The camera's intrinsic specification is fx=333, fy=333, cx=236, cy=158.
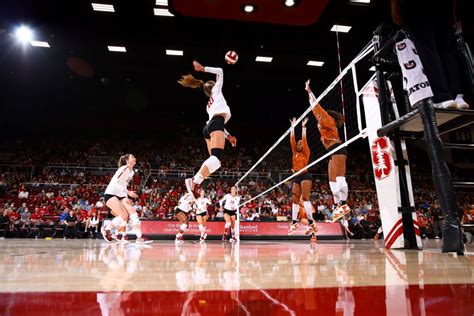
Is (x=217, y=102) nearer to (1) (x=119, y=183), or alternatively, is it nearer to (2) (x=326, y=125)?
(2) (x=326, y=125)

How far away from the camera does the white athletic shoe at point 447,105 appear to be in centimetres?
237

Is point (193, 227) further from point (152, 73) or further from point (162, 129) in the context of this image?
point (162, 129)

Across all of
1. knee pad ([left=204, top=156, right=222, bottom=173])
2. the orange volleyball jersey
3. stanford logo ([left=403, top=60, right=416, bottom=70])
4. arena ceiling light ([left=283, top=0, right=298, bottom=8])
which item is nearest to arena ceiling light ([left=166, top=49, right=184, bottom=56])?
the orange volleyball jersey

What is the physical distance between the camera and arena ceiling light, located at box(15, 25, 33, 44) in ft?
36.0

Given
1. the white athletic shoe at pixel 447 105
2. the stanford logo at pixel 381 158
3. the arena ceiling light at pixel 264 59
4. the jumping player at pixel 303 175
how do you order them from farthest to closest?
the arena ceiling light at pixel 264 59 < the jumping player at pixel 303 175 < the stanford logo at pixel 381 158 < the white athletic shoe at pixel 447 105

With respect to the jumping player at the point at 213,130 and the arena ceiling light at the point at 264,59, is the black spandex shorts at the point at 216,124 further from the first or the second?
the arena ceiling light at the point at 264,59

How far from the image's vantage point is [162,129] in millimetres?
20406

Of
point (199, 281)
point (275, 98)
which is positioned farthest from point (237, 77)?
point (199, 281)

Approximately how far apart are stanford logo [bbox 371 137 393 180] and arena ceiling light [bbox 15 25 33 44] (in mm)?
11768

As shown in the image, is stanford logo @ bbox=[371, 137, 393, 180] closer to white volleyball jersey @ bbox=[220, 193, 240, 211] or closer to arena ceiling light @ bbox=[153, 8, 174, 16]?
white volleyball jersey @ bbox=[220, 193, 240, 211]

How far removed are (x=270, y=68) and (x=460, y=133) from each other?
10.9 metres

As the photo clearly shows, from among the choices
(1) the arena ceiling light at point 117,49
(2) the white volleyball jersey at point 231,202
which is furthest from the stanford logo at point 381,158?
(1) the arena ceiling light at point 117,49

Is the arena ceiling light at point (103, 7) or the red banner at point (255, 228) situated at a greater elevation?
the arena ceiling light at point (103, 7)

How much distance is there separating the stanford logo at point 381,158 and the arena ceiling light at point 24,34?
11.8 meters
